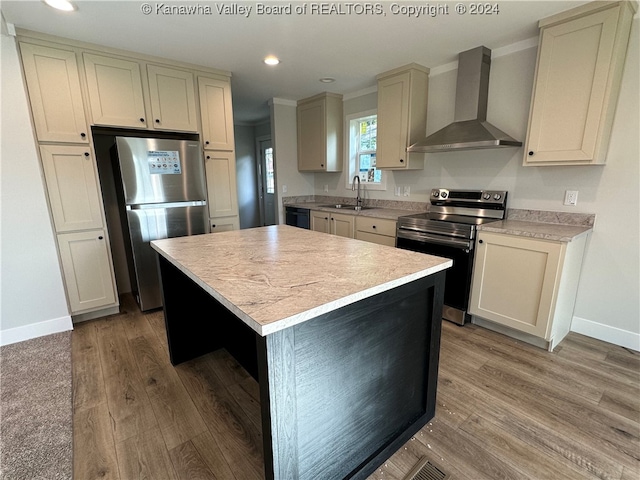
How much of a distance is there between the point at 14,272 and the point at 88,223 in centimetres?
60

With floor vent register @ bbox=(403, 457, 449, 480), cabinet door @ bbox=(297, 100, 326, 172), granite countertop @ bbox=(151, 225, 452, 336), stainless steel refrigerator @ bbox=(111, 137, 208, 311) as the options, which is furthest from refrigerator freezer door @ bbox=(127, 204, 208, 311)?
floor vent register @ bbox=(403, 457, 449, 480)

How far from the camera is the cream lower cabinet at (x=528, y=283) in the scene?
208 centimetres

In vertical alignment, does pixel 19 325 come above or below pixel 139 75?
below

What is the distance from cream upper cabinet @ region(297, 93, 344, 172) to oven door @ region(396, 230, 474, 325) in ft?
5.99

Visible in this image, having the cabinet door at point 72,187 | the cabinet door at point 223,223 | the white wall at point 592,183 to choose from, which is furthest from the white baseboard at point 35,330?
the white wall at point 592,183

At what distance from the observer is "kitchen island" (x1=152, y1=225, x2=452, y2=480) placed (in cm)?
96

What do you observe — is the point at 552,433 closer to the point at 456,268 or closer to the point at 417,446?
the point at 417,446

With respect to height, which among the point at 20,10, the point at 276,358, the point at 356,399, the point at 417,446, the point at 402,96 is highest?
the point at 20,10

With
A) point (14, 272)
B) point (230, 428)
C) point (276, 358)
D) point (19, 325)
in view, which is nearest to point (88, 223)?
point (14, 272)

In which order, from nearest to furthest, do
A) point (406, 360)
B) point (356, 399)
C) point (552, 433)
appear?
point (356, 399), point (406, 360), point (552, 433)

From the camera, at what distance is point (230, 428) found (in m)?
1.59

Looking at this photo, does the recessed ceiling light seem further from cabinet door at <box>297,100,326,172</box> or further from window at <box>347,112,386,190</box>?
window at <box>347,112,386,190</box>

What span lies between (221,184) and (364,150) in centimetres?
189

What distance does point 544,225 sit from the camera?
238 centimetres
